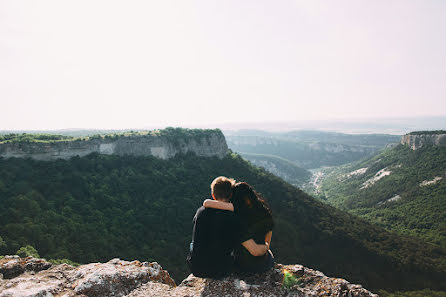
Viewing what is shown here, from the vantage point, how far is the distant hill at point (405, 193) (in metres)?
63.0

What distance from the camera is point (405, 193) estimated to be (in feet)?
269

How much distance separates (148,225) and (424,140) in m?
111

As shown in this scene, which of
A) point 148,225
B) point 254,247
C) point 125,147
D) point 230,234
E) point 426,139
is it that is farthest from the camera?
point 426,139

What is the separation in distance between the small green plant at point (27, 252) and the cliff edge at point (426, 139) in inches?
4759

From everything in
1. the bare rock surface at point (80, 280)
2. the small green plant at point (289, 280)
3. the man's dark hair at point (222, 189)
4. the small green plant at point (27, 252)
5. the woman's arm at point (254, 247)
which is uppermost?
the man's dark hair at point (222, 189)

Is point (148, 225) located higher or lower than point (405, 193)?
higher

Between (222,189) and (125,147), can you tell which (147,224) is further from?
(222,189)

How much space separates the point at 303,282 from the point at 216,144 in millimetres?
66941

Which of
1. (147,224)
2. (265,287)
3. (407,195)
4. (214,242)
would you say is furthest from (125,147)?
(407,195)

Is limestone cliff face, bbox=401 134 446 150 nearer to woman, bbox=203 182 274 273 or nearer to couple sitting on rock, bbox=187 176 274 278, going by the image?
woman, bbox=203 182 274 273

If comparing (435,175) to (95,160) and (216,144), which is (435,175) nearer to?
(216,144)

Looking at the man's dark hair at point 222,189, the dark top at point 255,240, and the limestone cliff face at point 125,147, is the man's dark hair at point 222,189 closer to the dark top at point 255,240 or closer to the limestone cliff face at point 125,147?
the dark top at point 255,240

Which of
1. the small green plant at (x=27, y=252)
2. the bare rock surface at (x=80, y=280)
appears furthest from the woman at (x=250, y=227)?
the small green plant at (x=27, y=252)

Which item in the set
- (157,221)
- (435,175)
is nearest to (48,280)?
(157,221)
